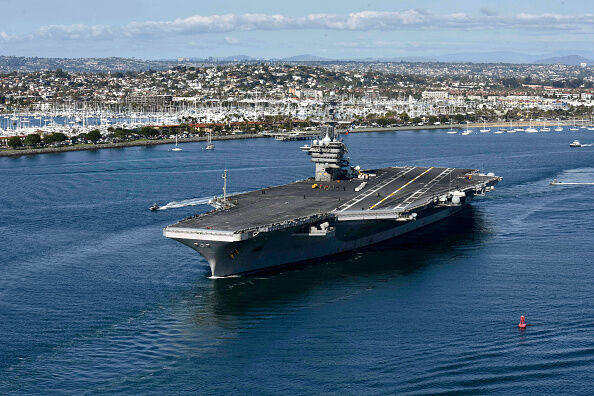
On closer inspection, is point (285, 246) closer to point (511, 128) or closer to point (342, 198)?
point (342, 198)

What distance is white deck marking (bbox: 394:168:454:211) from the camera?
42566mm

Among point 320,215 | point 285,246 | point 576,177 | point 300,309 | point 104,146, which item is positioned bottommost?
point 300,309

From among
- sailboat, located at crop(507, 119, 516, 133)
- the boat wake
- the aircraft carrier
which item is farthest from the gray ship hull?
sailboat, located at crop(507, 119, 516, 133)

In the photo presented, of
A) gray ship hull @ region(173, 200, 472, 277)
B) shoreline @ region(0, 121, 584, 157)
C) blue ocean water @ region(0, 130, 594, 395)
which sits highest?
shoreline @ region(0, 121, 584, 157)

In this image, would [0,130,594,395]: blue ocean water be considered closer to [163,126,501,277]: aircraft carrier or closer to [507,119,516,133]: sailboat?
[163,126,501,277]: aircraft carrier

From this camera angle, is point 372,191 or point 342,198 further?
point 372,191

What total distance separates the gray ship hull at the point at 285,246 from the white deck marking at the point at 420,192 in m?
1.14

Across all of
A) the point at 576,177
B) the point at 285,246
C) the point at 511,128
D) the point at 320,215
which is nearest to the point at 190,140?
the point at 576,177

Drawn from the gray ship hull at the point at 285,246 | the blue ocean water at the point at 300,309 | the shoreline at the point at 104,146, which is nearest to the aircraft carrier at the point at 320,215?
the gray ship hull at the point at 285,246

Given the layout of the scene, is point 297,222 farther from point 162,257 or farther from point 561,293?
point 561,293

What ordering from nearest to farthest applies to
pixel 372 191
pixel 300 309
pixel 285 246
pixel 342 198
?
pixel 300 309, pixel 285 246, pixel 342 198, pixel 372 191

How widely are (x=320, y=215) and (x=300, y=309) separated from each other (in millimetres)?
7147

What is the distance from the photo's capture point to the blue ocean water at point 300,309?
2472 cm

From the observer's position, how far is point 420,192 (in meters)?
47.8
